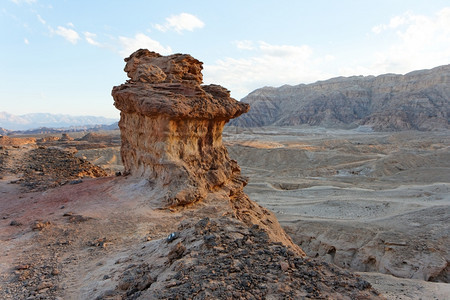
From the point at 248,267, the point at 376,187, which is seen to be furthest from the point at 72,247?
the point at 376,187

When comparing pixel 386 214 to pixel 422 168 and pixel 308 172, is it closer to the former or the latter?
pixel 308 172

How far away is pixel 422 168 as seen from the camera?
27.7 metres

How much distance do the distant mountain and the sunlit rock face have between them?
244ft

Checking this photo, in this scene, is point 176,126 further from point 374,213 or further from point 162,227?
point 374,213

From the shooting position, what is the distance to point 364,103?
9581cm

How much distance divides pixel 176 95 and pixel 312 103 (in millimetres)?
96706

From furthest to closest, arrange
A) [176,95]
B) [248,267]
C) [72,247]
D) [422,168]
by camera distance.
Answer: [422,168] < [176,95] < [72,247] < [248,267]

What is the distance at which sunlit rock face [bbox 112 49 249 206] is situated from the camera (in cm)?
830

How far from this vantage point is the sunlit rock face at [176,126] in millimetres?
8305

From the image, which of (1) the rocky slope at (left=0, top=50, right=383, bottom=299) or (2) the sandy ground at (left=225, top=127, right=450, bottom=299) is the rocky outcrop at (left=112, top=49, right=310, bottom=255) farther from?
(2) the sandy ground at (left=225, top=127, right=450, bottom=299)

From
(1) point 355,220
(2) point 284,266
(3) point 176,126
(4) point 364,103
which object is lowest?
(1) point 355,220

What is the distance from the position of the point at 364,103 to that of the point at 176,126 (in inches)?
3917

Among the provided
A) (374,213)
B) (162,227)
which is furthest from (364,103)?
(162,227)

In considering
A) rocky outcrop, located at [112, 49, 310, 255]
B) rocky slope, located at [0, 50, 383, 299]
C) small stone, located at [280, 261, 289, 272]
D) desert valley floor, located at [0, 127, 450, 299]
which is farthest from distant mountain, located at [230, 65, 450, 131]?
small stone, located at [280, 261, 289, 272]
